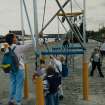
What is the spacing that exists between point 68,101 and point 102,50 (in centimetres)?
1861

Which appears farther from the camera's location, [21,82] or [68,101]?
[68,101]

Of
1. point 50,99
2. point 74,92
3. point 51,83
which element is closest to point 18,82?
point 50,99

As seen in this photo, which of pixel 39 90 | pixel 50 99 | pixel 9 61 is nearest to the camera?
pixel 39 90

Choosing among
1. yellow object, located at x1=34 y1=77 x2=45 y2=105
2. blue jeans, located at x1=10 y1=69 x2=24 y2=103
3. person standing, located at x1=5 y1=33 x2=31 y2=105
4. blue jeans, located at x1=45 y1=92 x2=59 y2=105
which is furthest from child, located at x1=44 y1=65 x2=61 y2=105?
blue jeans, located at x1=10 y1=69 x2=24 y2=103

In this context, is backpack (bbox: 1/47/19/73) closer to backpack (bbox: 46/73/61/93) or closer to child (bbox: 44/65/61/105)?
child (bbox: 44/65/61/105)

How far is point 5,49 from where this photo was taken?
12.0m

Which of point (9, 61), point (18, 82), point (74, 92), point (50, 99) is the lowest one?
point (74, 92)

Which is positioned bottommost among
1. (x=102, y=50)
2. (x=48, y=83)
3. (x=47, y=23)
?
(x=102, y=50)

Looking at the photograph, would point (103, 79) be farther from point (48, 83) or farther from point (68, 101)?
point (48, 83)

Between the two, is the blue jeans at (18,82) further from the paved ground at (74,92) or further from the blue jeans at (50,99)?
the paved ground at (74,92)

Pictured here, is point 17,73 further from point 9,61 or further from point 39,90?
point 39,90

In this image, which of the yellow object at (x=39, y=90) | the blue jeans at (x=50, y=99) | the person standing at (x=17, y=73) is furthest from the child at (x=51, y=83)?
the person standing at (x=17, y=73)

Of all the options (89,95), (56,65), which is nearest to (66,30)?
(89,95)

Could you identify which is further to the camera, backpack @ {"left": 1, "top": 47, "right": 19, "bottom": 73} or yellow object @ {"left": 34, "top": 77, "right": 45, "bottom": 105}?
backpack @ {"left": 1, "top": 47, "right": 19, "bottom": 73}
